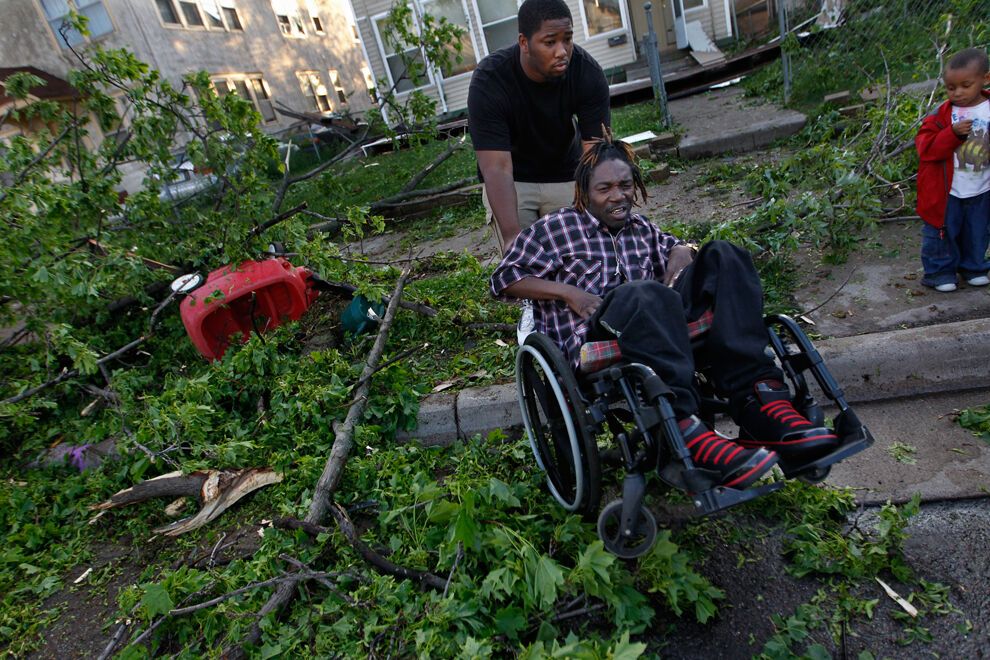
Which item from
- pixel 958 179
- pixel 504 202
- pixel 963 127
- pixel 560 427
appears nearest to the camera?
pixel 560 427

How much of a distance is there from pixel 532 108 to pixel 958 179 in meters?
2.50

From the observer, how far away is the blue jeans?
3377mm

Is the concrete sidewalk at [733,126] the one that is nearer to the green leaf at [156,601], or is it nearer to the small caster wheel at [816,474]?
the small caster wheel at [816,474]

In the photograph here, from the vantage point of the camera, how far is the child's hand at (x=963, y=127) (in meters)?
3.24

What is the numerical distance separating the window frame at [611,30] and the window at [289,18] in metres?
12.2

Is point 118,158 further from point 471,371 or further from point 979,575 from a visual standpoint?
point 979,575

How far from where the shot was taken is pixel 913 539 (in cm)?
219

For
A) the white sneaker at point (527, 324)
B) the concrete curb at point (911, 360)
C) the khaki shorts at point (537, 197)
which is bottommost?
the concrete curb at point (911, 360)

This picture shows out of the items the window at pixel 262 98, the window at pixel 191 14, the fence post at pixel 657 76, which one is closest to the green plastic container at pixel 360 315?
the fence post at pixel 657 76

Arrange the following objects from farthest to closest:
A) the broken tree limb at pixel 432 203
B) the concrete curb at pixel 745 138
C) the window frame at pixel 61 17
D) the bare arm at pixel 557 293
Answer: the window frame at pixel 61 17
the broken tree limb at pixel 432 203
the concrete curb at pixel 745 138
the bare arm at pixel 557 293

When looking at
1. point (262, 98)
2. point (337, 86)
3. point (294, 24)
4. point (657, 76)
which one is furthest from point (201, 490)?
point (337, 86)

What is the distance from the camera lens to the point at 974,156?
129 inches

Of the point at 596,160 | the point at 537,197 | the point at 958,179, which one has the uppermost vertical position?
the point at 596,160

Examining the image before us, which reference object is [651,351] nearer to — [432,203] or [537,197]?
[537,197]
